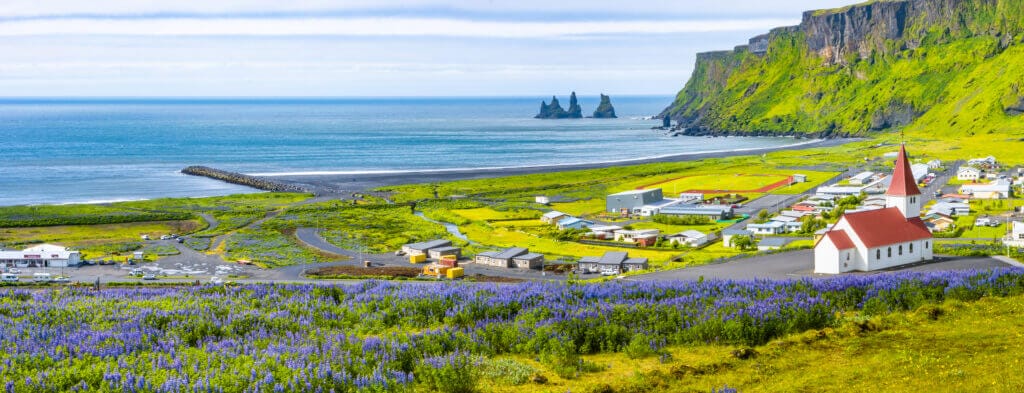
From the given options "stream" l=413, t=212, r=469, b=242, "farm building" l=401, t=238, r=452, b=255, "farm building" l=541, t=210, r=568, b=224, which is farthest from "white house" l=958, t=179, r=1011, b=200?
"farm building" l=401, t=238, r=452, b=255

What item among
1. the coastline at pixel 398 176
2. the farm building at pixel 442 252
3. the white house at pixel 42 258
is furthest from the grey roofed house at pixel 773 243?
the coastline at pixel 398 176

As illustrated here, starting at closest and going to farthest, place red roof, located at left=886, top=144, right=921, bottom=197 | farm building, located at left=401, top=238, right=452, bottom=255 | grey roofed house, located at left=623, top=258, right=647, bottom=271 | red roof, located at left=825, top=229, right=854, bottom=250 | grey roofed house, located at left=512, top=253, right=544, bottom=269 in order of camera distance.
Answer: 1. red roof, located at left=825, top=229, right=854, bottom=250
2. red roof, located at left=886, top=144, right=921, bottom=197
3. grey roofed house, located at left=623, top=258, right=647, bottom=271
4. grey roofed house, located at left=512, top=253, right=544, bottom=269
5. farm building, located at left=401, top=238, right=452, bottom=255

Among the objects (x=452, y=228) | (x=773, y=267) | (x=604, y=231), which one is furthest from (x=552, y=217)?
(x=773, y=267)

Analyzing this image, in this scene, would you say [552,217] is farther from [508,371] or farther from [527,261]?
[508,371]

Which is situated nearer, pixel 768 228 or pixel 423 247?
pixel 423 247

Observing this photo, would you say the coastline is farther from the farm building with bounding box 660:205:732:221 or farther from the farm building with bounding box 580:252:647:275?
the farm building with bounding box 580:252:647:275

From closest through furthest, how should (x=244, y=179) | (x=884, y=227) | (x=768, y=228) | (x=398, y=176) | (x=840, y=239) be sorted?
1. (x=840, y=239)
2. (x=884, y=227)
3. (x=768, y=228)
4. (x=244, y=179)
5. (x=398, y=176)
